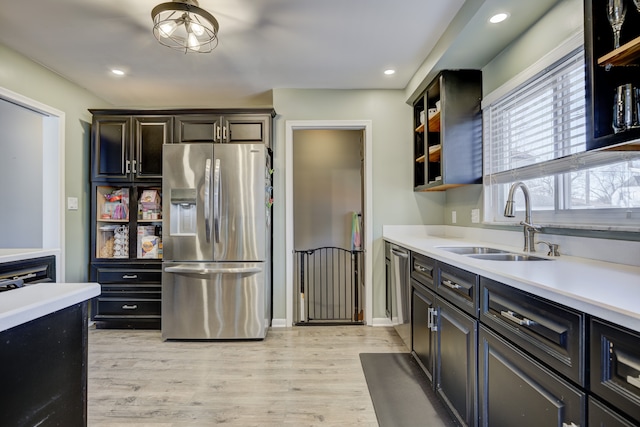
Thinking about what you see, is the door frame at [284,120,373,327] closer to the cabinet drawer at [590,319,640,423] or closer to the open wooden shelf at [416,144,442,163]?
the open wooden shelf at [416,144,442,163]

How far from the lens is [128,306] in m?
3.20

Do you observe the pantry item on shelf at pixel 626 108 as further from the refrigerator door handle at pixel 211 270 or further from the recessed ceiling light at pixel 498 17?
the refrigerator door handle at pixel 211 270

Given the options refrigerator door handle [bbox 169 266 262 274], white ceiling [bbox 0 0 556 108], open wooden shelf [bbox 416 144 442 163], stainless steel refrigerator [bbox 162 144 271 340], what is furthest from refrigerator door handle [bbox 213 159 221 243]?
open wooden shelf [bbox 416 144 442 163]

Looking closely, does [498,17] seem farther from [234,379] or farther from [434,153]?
[234,379]

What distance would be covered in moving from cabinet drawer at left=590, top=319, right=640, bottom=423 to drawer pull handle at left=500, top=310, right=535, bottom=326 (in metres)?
0.25

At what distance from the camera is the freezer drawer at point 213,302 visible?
2906 millimetres

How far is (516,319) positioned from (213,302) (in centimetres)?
251

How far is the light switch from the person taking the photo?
312cm

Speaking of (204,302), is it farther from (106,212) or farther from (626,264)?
(626,264)

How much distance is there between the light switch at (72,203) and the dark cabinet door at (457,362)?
11.6 feet

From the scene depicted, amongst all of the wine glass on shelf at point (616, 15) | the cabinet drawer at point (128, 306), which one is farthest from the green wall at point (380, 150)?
the wine glass on shelf at point (616, 15)

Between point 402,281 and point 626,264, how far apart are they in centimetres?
146

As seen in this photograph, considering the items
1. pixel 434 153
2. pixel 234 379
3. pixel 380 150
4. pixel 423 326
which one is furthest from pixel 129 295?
pixel 434 153

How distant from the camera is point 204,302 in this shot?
9.55 feet
